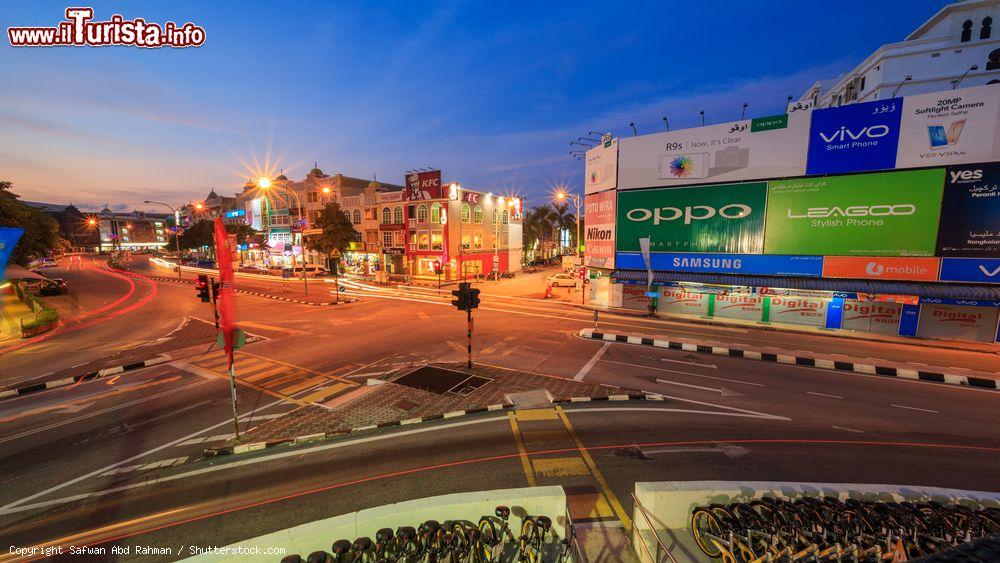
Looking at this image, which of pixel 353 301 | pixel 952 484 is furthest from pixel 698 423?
pixel 353 301

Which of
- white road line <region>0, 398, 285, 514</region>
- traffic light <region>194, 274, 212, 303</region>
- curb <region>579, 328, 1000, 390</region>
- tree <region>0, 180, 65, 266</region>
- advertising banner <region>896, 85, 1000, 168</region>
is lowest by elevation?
white road line <region>0, 398, 285, 514</region>

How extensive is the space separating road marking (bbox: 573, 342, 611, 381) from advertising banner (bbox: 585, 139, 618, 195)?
17207mm

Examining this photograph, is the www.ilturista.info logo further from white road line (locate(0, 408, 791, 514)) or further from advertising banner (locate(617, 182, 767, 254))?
advertising banner (locate(617, 182, 767, 254))

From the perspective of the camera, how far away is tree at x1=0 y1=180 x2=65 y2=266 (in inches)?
972

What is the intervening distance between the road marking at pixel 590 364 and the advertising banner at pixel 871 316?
17.5 m

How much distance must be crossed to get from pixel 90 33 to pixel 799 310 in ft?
132

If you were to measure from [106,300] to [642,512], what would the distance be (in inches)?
1917

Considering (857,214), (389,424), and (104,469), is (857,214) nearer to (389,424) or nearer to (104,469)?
(389,424)

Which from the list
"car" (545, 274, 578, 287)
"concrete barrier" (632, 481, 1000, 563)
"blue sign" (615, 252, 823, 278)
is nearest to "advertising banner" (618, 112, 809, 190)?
"blue sign" (615, 252, 823, 278)

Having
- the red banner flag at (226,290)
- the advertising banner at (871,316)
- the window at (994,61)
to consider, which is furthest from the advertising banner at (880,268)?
the window at (994,61)

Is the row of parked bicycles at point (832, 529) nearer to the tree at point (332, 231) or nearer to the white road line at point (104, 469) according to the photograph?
the white road line at point (104, 469)

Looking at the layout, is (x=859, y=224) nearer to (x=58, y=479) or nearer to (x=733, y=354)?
(x=733, y=354)

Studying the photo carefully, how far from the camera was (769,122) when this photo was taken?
24953 mm

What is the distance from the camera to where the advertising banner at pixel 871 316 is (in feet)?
76.0
